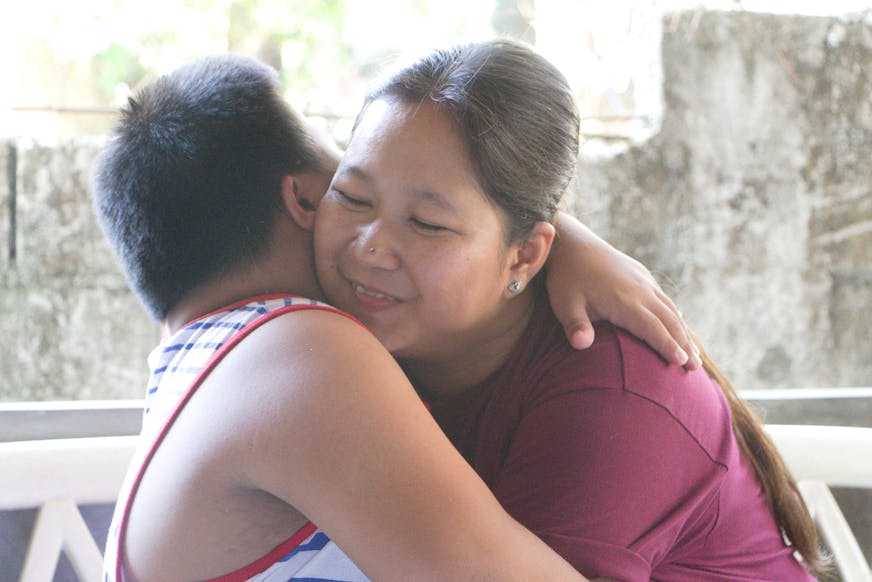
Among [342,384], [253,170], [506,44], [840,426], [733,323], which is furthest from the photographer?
[733,323]

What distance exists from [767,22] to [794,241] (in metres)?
0.80

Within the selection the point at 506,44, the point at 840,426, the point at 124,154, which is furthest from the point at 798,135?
the point at 124,154

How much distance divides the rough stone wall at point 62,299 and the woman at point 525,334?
5.55 ft

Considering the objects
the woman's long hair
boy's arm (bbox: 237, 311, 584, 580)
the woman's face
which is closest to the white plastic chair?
the woman's long hair

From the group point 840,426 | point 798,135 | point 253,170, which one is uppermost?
point 253,170

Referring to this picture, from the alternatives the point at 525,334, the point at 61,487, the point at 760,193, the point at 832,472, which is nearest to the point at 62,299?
the point at 61,487

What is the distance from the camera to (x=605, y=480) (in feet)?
4.19

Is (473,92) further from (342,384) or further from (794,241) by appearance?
(794,241)

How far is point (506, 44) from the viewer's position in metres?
1.50

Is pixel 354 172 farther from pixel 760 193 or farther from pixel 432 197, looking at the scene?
pixel 760 193

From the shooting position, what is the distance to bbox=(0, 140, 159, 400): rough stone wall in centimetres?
288

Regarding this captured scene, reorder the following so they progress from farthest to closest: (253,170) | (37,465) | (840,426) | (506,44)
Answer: (840,426), (37,465), (506,44), (253,170)

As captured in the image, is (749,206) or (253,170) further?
(749,206)

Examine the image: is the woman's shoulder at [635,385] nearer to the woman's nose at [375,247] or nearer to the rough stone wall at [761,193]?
the woman's nose at [375,247]
